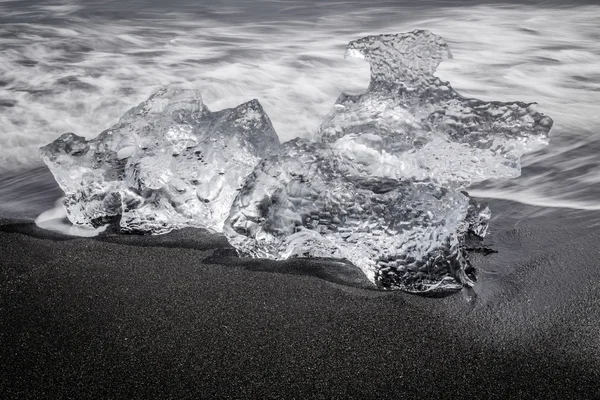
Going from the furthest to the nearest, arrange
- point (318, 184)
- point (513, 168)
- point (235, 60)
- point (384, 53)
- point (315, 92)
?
point (235, 60), point (315, 92), point (384, 53), point (513, 168), point (318, 184)

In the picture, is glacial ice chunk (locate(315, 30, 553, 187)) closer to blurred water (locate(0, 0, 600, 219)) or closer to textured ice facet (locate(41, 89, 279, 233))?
blurred water (locate(0, 0, 600, 219))

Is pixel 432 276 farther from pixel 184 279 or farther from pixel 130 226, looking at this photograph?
pixel 130 226

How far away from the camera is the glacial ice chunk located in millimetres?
2133

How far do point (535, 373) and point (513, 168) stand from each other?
107 cm

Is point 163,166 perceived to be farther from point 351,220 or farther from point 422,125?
point 422,125

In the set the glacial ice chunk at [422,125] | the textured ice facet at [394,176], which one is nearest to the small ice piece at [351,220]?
the textured ice facet at [394,176]

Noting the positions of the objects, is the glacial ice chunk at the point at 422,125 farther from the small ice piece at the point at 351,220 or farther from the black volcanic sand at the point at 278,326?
the black volcanic sand at the point at 278,326

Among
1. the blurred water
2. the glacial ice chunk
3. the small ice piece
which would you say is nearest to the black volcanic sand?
the small ice piece

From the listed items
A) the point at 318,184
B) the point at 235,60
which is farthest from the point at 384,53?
the point at 235,60

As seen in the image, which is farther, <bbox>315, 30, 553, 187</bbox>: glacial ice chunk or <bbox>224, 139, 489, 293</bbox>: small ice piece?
<bbox>315, 30, 553, 187</bbox>: glacial ice chunk

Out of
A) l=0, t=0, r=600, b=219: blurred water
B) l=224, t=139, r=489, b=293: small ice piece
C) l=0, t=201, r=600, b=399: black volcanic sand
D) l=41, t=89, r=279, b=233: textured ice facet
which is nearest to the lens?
l=0, t=201, r=600, b=399: black volcanic sand

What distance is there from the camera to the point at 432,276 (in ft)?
5.49

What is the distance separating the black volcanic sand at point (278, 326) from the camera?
1.35 meters

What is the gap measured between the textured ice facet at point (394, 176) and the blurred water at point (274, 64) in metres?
0.30
